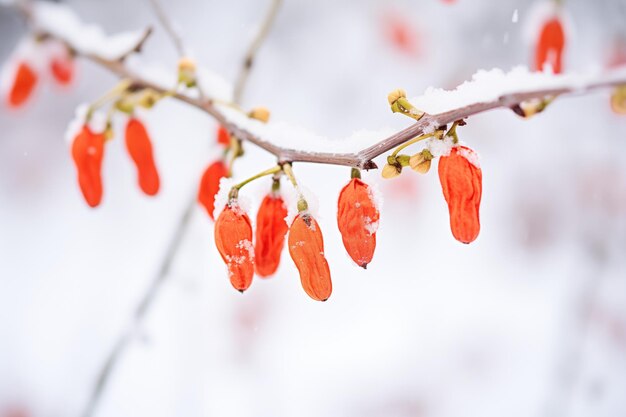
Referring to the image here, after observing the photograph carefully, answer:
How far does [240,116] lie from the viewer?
56 centimetres

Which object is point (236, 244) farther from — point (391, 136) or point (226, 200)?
point (391, 136)

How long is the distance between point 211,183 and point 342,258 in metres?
1.37

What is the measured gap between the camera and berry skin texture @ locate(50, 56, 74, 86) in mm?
869

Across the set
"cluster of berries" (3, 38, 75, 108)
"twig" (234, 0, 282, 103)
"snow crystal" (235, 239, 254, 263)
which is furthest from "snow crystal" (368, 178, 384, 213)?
"cluster of berries" (3, 38, 75, 108)

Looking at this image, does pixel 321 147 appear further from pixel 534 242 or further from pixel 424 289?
pixel 534 242

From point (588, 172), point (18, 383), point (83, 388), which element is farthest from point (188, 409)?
point (588, 172)

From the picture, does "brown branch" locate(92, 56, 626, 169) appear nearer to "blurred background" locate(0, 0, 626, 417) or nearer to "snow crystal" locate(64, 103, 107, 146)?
"snow crystal" locate(64, 103, 107, 146)

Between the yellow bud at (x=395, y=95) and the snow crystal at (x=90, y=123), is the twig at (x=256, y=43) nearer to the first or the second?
the snow crystal at (x=90, y=123)

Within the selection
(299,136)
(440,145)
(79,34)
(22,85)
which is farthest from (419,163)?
(22,85)

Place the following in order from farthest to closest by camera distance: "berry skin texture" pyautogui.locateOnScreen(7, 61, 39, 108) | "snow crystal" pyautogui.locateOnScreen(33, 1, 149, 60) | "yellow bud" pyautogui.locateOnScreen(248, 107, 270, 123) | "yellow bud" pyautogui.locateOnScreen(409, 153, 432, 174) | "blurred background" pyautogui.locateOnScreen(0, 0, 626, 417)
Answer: "blurred background" pyautogui.locateOnScreen(0, 0, 626, 417) → "berry skin texture" pyautogui.locateOnScreen(7, 61, 39, 108) → "snow crystal" pyautogui.locateOnScreen(33, 1, 149, 60) → "yellow bud" pyautogui.locateOnScreen(248, 107, 270, 123) → "yellow bud" pyautogui.locateOnScreen(409, 153, 432, 174)

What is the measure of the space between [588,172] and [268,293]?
1.26 m

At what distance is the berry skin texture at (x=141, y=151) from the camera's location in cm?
63

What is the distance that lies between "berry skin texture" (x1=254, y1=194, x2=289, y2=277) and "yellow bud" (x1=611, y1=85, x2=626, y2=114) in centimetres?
27

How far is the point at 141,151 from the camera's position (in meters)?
0.63
